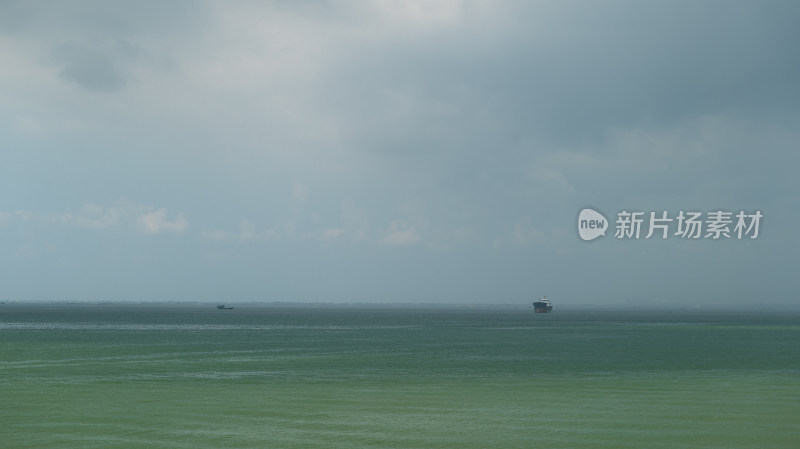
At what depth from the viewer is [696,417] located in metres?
36.3

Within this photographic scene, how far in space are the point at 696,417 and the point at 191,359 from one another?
55375 mm

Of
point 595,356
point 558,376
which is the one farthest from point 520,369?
point 595,356

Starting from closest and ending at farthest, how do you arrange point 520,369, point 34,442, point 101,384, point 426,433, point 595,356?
point 34,442 → point 426,433 → point 101,384 → point 520,369 → point 595,356

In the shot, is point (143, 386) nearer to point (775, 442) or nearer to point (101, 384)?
point (101, 384)

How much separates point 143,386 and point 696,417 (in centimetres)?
3603

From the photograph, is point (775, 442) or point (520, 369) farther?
point (520, 369)

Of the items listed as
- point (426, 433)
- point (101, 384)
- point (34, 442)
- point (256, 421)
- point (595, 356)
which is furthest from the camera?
point (595, 356)

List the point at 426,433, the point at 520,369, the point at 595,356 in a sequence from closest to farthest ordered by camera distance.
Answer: the point at 426,433 < the point at 520,369 < the point at 595,356

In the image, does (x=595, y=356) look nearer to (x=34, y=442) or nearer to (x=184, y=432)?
(x=184, y=432)

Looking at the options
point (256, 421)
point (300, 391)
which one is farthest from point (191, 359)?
point (256, 421)

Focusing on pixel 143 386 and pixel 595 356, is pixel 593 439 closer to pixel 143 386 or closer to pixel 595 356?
pixel 143 386

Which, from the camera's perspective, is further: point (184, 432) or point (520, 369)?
point (520, 369)

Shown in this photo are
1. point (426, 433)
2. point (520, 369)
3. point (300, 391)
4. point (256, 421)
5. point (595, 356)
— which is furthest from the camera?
point (595, 356)

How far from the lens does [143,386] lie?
1975 inches
